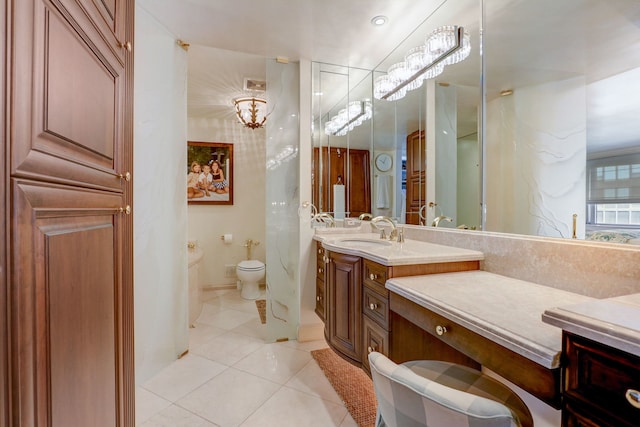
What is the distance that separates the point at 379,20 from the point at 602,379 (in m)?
2.08

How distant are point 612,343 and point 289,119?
240 cm

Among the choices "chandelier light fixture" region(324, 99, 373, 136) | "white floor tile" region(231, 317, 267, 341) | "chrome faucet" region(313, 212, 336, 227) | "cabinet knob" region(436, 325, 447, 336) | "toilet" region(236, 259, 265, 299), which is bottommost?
"white floor tile" region(231, 317, 267, 341)

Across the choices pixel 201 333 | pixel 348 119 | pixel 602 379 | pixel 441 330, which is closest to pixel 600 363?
pixel 602 379

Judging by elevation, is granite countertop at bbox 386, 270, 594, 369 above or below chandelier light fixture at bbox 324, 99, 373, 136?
below

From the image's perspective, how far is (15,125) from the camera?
0.54 m

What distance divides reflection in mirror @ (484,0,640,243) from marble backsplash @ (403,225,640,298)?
0.16ft

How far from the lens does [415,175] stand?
82.5 inches

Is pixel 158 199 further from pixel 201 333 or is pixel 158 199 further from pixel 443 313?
pixel 443 313

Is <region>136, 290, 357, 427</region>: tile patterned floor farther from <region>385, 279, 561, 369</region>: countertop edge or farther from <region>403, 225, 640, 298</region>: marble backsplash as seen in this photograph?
<region>403, 225, 640, 298</region>: marble backsplash

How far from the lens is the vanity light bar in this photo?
5.22 ft

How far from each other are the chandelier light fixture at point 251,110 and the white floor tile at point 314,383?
253cm

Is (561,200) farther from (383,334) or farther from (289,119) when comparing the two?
(289,119)

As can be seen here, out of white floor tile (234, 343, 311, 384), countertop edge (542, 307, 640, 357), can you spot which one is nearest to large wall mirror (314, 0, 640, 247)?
countertop edge (542, 307, 640, 357)

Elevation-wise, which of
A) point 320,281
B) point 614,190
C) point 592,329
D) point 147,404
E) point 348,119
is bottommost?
point 147,404
